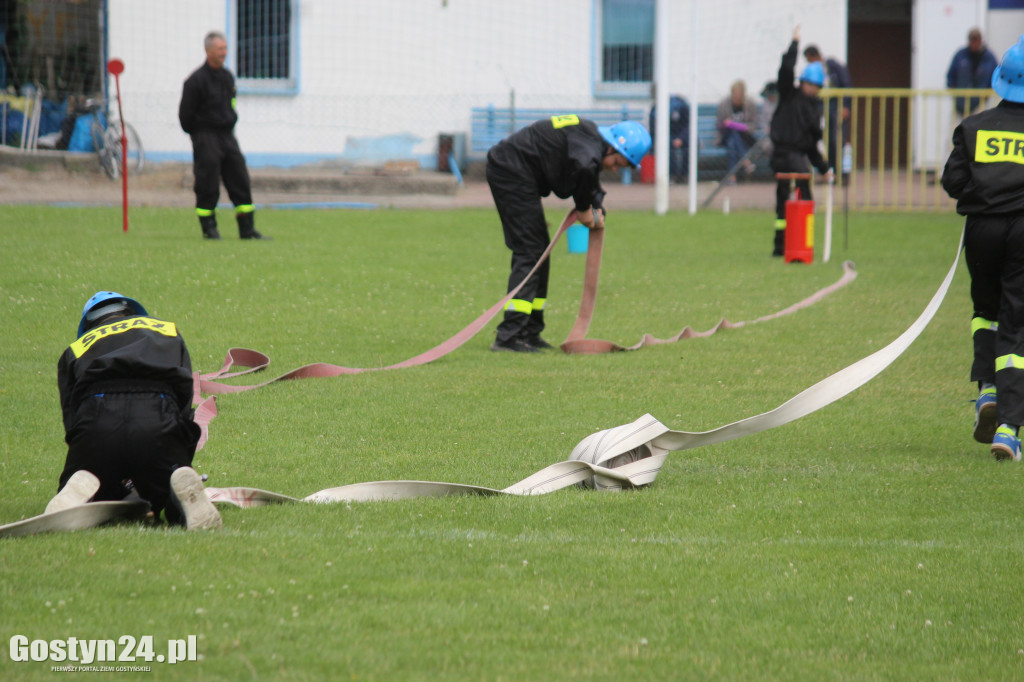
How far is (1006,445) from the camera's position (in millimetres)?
5746

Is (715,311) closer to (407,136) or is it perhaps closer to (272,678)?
(272,678)

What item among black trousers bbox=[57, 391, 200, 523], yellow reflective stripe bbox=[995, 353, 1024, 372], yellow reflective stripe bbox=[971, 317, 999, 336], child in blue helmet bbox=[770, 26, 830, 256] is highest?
child in blue helmet bbox=[770, 26, 830, 256]

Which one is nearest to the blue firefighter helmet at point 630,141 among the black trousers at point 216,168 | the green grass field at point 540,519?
the green grass field at point 540,519

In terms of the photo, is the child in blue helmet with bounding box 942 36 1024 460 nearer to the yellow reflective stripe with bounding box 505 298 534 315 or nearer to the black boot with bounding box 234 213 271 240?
the yellow reflective stripe with bounding box 505 298 534 315

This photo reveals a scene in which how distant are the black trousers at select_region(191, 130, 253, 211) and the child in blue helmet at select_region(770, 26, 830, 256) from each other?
6472 millimetres

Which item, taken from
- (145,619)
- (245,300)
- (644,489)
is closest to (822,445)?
(644,489)

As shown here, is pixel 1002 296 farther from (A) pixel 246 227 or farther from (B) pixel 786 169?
(A) pixel 246 227

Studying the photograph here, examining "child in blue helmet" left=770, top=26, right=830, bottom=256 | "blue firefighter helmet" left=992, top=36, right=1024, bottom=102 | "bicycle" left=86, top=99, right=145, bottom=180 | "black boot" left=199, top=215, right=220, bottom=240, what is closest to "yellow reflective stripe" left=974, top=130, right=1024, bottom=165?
"blue firefighter helmet" left=992, top=36, right=1024, bottom=102

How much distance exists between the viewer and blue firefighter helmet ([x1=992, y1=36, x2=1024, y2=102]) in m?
5.82

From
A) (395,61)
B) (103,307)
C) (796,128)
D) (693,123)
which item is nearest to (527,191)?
(103,307)

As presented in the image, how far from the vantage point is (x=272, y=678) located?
3119 mm

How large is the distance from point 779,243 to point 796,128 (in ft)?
4.60

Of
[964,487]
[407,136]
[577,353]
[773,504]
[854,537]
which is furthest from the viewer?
[407,136]

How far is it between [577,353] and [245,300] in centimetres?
348
